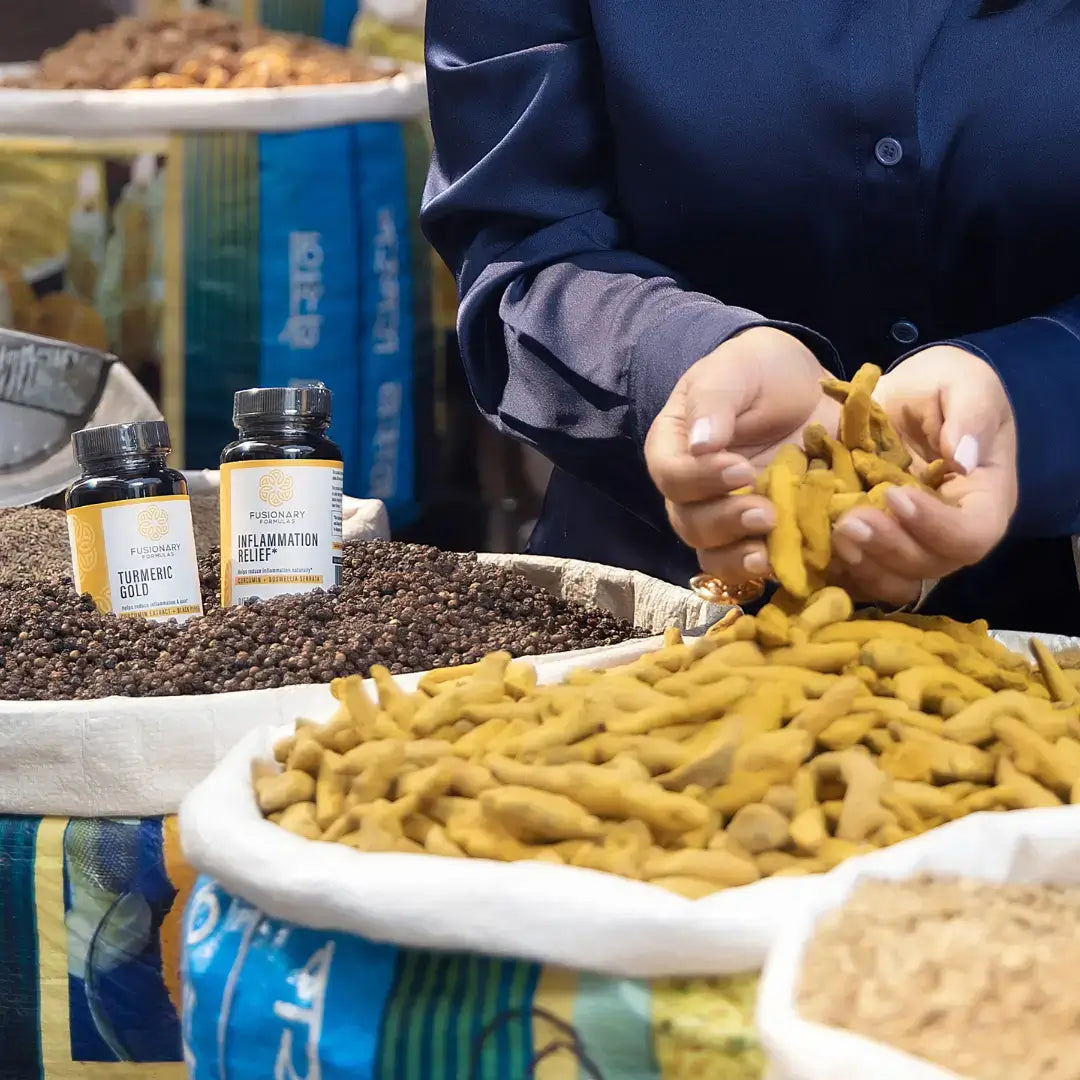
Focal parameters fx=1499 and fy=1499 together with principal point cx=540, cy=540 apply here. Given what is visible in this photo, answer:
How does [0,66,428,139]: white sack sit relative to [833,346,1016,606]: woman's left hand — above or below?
above

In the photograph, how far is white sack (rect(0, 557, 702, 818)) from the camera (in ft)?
2.01

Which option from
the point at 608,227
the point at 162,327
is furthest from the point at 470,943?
the point at 162,327

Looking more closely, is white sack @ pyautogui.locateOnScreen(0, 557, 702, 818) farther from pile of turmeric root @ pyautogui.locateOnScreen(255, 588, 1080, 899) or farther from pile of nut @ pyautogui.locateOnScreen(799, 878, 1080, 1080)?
pile of nut @ pyautogui.locateOnScreen(799, 878, 1080, 1080)

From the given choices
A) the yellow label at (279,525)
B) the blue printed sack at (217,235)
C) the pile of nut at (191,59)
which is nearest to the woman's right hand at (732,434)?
the yellow label at (279,525)

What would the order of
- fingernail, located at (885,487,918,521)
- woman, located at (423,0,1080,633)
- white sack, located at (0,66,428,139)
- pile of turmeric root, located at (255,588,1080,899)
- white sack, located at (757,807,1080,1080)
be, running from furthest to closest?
white sack, located at (0,66,428,139) → woman, located at (423,0,1080,633) → fingernail, located at (885,487,918,521) → pile of turmeric root, located at (255,588,1080,899) → white sack, located at (757,807,1080,1080)

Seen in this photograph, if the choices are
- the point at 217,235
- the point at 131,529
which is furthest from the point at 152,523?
the point at 217,235

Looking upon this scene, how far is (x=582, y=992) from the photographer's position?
0.39 m

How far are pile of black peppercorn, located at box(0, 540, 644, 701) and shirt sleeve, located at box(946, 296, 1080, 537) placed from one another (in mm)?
240

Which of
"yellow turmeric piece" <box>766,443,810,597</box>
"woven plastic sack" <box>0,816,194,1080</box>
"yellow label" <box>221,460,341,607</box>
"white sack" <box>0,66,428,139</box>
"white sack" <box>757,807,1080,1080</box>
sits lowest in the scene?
"woven plastic sack" <box>0,816,194,1080</box>

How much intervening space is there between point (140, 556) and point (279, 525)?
0.08 meters

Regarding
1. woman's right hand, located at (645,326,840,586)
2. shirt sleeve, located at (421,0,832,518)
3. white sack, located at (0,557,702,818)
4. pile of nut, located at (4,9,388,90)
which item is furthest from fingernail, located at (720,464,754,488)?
pile of nut, located at (4,9,388,90)

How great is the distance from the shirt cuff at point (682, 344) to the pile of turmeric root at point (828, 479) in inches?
3.0

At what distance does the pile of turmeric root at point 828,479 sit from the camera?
1.79 feet

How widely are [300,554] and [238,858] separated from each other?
38 centimetres
